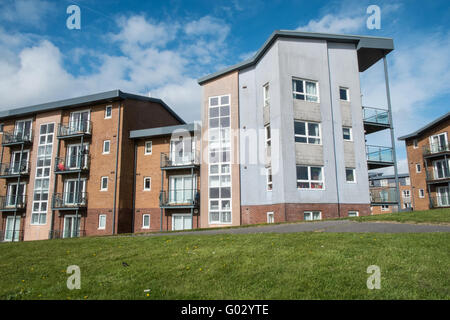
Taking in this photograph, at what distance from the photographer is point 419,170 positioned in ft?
112

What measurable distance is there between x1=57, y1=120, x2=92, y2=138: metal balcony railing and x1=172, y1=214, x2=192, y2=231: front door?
933 cm

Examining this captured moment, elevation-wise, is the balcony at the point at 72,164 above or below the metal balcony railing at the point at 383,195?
above

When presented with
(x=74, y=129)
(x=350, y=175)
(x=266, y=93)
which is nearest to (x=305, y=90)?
(x=266, y=93)

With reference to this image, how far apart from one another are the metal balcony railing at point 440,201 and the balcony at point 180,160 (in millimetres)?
23054

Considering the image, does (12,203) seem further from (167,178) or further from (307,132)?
(307,132)

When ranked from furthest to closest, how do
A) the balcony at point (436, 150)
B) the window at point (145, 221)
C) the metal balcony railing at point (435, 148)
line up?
the metal balcony railing at point (435, 148) < the balcony at point (436, 150) < the window at point (145, 221)

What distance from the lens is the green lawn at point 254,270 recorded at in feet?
17.8

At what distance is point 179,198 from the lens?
76.3ft

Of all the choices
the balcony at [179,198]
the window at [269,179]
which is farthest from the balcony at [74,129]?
the window at [269,179]

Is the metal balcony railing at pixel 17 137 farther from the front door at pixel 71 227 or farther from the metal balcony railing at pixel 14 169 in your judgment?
the front door at pixel 71 227

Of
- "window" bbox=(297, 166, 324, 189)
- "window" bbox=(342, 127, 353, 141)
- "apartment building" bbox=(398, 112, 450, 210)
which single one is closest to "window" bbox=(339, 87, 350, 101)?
"window" bbox=(342, 127, 353, 141)

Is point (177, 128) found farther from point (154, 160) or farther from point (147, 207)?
point (147, 207)
